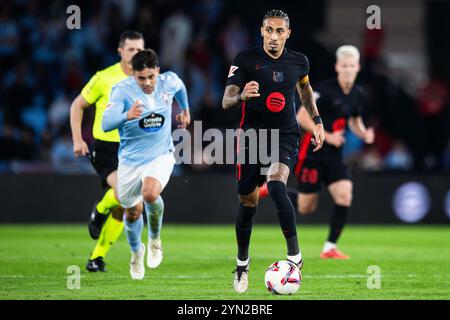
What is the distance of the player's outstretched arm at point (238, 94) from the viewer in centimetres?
839

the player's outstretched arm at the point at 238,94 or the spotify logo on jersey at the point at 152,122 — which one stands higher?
the player's outstretched arm at the point at 238,94

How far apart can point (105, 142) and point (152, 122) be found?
1290 millimetres

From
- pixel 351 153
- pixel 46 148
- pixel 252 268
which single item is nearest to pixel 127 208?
pixel 252 268

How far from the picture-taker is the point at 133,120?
9797 millimetres

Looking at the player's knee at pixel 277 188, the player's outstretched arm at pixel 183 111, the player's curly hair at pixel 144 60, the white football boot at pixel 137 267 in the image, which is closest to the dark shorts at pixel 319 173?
the player's outstretched arm at pixel 183 111

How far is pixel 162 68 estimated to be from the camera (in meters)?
19.6

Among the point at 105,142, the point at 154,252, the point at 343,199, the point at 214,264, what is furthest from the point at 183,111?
the point at 343,199

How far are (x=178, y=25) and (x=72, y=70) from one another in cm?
245

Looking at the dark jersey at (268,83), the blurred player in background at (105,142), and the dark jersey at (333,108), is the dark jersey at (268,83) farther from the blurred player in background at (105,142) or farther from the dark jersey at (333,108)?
the dark jersey at (333,108)

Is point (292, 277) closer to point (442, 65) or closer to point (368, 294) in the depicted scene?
point (368, 294)

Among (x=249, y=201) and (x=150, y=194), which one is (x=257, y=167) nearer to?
(x=249, y=201)

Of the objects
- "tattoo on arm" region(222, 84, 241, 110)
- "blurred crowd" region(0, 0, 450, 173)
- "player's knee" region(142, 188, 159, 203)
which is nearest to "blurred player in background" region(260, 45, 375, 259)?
"player's knee" region(142, 188, 159, 203)

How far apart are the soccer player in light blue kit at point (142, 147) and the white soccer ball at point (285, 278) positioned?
187 centimetres

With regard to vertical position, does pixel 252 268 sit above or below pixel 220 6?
below
